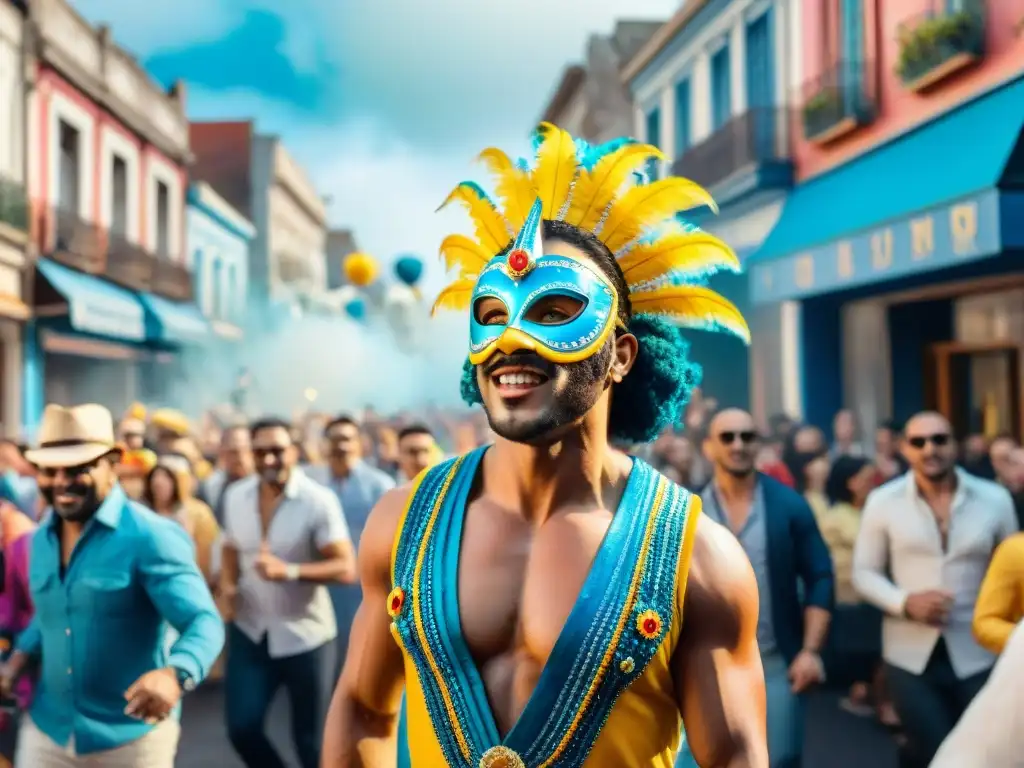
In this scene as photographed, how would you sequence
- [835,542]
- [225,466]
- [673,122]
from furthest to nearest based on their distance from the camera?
1. [673,122]
2. [225,466]
3. [835,542]

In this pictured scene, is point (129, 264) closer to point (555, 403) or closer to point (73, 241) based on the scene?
point (73, 241)

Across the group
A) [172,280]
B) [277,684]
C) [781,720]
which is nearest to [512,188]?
[781,720]

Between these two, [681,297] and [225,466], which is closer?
[681,297]

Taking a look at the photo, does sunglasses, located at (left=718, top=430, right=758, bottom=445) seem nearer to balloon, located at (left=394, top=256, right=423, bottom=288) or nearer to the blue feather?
the blue feather

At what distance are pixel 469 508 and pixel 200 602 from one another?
2.11 m

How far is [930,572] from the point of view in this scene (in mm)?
5273

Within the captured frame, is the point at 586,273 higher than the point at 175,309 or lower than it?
lower

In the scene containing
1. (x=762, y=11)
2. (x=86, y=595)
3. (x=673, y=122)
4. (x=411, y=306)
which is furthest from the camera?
(x=411, y=306)

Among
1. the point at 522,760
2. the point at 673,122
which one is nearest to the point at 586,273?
Result: the point at 522,760

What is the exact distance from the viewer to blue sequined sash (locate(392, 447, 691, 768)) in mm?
2104

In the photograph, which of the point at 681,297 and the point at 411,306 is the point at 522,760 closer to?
the point at 681,297

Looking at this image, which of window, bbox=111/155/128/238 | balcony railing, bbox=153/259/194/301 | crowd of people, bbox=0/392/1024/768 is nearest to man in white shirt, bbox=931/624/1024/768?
crowd of people, bbox=0/392/1024/768

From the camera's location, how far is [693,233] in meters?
2.51

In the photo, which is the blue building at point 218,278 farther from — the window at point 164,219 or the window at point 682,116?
the window at point 682,116
